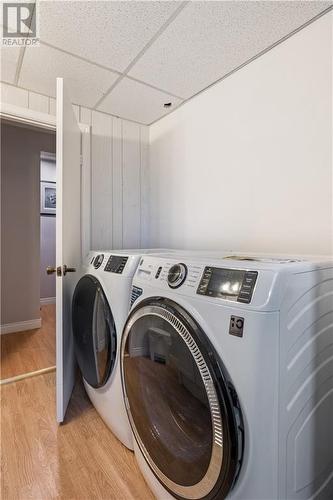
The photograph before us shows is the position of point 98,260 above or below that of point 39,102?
below

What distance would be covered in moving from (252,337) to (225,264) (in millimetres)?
214

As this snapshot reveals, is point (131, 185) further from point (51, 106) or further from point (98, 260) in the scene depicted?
point (98, 260)

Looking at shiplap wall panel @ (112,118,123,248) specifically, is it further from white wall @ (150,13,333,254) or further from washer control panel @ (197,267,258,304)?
washer control panel @ (197,267,258,304)

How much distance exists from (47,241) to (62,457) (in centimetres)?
330

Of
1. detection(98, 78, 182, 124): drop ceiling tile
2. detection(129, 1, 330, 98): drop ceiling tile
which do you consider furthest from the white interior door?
detection(129, 1, 330, 98): drop ceiling tile

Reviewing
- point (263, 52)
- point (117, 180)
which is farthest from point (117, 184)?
point (263, 52)

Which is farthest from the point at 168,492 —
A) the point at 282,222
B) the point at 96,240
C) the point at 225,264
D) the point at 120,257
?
the point at 96,240

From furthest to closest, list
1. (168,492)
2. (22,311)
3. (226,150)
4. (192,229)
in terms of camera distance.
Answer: (22,311)
(192,229)
(226,150)
(168,492)

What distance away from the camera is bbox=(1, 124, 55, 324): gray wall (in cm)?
272

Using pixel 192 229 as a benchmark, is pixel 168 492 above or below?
below

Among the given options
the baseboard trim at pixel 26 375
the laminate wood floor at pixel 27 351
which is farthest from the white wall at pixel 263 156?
the laminate wood floor at pixel 27 351

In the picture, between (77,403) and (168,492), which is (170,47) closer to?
(168,492)

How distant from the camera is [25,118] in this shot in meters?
1.71

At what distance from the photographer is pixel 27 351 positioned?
7.59 ft
